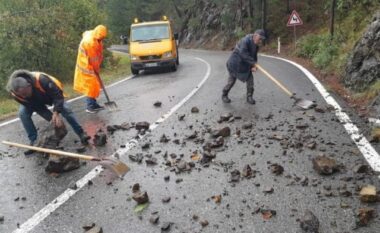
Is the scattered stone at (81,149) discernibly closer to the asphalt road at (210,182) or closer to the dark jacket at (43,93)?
the asphalt road at (210,182)

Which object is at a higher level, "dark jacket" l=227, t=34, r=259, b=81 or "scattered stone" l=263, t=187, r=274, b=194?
"dark jacket" l=227, t=34, r=259, b=81

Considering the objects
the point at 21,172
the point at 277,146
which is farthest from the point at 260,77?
the point at 21,172

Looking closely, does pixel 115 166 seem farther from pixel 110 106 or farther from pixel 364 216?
pixel 110 106

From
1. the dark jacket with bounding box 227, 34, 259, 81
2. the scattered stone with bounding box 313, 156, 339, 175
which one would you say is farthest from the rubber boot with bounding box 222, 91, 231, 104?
the scattered stone with bounding box 313, 156, 339, 175

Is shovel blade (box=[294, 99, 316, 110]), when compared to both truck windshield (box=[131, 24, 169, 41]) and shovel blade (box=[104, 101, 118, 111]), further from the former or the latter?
truck windshield (box=[131, 24, 169, 41])

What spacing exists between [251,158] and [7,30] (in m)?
12.5

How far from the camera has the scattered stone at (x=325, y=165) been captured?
15.3ft

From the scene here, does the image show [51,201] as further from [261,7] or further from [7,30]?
→ [261,7]

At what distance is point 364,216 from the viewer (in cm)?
359

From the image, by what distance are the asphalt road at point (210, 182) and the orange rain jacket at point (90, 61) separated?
1185 millimetres

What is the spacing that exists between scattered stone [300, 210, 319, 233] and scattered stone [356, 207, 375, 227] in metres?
0.36

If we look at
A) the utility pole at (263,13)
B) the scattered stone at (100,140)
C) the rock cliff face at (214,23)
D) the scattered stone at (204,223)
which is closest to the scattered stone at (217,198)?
the scattered stone at (204,223)

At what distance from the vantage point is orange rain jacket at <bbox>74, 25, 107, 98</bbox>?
8852mm

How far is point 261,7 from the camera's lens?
30.0 metres
